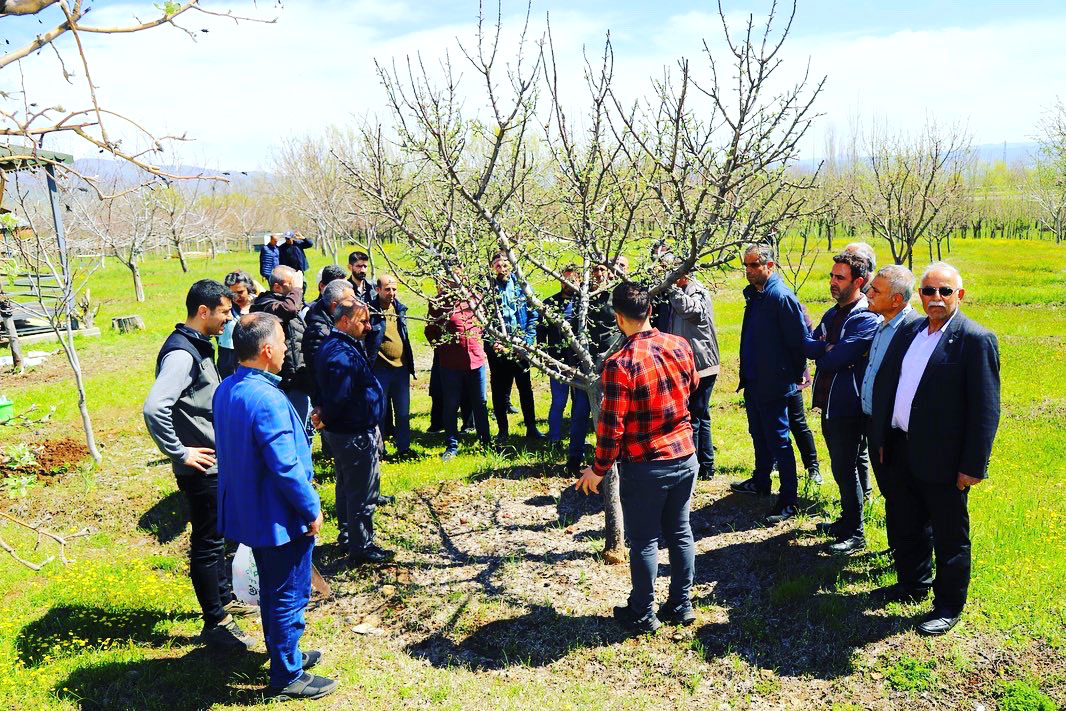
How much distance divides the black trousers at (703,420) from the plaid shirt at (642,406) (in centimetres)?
244

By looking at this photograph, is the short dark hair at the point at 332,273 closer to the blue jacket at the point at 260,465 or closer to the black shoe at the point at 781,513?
the blue jacket at the point at 260,465

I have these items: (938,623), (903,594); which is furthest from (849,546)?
(938,623)

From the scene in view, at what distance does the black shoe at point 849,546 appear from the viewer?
5332 mm

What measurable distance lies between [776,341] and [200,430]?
4538 millimetres

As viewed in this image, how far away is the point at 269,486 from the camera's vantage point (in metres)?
3.93

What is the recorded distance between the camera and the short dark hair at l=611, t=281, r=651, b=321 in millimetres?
4309

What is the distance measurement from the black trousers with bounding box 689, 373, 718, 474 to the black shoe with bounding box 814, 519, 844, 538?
4.43 ft

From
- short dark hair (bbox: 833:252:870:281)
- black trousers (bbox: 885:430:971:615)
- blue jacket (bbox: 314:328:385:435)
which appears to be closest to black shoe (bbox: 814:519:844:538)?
black trousers (bbox: 885:430:971:615)

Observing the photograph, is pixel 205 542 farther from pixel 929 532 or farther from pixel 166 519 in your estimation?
pixel 929 532

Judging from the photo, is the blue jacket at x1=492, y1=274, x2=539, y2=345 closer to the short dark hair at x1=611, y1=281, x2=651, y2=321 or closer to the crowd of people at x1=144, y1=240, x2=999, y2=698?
the crowd of people at x1=144, y1=240, x2=999, y2=698

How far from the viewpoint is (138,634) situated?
197 inches

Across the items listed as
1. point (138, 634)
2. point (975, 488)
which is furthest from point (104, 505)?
point (975, 488)

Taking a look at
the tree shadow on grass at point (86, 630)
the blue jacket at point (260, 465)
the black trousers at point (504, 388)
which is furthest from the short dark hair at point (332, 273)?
the blue jacket at point (260, 465)

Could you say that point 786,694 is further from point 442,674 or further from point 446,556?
point 446,556
